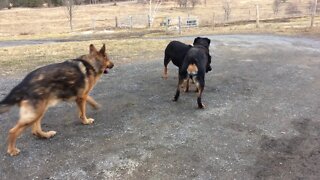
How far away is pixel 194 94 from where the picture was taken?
9.02 metres

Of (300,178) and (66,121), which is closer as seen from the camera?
(300,178)

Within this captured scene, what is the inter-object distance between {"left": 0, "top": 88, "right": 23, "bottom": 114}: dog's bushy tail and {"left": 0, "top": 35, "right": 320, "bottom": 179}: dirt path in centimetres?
82

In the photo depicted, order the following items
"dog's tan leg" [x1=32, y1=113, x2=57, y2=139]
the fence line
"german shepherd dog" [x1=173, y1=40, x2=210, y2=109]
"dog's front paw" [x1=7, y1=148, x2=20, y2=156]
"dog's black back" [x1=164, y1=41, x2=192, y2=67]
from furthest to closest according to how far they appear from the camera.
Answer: the fence line
"dog's black back" [x1=164, y1=41, x2=192, y2=67]
"german shepherd dog" [x1=173, y1=40, x2=210, y2=109]
"dog's tan leg" [x1=32, y1=113, x2=57, y2=139]
"dog's front paw" [x1=7, y1=148, x2=20, y2=156]

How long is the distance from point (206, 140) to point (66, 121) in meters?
2.86

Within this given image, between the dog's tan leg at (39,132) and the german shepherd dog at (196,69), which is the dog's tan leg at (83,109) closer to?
the dog's tan leg at (39,132)

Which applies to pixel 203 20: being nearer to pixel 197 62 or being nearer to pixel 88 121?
pixel 197 62

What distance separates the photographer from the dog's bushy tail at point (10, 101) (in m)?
5.25

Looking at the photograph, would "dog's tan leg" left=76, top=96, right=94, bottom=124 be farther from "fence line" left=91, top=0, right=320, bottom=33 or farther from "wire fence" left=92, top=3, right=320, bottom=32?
"fence line" left=91, top=0, right=320, bottom=33

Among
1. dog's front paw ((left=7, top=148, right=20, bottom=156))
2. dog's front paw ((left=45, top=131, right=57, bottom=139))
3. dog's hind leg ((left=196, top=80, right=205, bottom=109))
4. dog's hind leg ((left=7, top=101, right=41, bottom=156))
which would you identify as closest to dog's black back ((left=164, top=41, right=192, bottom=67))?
dog's hind leg ((left=196, top=80, right=205, bottom=109))

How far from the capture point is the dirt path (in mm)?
5168

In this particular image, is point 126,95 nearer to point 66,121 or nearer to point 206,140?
point 66,121

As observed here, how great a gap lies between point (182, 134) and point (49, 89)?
2.47 m

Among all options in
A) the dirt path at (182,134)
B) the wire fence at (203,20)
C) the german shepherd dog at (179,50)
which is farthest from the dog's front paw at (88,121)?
the wire fence at (203,20)

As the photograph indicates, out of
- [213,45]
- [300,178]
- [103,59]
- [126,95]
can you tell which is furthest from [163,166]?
[213,45]
